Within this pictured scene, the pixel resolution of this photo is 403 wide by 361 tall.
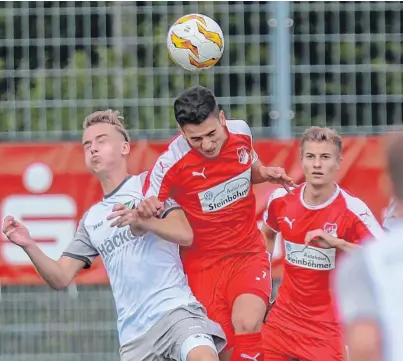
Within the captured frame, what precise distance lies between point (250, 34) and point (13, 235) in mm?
3657

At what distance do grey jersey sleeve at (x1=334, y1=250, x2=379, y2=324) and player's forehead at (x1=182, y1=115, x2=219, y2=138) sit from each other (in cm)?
291

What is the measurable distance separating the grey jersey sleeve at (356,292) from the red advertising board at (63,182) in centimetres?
543

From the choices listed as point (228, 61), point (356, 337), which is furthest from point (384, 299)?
point (228, 61)

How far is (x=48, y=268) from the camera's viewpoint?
621cm

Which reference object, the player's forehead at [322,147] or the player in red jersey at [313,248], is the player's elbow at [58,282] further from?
the player's forehead at [322,147]

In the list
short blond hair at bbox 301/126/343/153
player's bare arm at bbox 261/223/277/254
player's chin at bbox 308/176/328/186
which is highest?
short blond hair at bbox 301/126/343/153

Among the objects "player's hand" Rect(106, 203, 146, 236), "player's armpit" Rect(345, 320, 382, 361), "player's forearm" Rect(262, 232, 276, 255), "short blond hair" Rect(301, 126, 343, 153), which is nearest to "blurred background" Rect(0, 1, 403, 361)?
"player's forearm" Rect(262, 232, 276, 255)

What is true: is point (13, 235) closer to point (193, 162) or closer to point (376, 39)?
point (193, 162)

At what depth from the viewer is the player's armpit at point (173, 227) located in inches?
234

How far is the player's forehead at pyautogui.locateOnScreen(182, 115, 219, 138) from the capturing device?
6.12 metres

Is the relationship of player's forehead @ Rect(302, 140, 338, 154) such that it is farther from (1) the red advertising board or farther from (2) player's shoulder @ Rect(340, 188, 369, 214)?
(1) the red advertising board

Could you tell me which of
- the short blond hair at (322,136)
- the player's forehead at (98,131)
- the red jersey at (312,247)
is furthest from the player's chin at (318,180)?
the player's forehead at (98,131)

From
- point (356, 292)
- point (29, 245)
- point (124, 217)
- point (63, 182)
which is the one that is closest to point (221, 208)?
point (124, 217)

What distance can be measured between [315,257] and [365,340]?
345 centimetres
